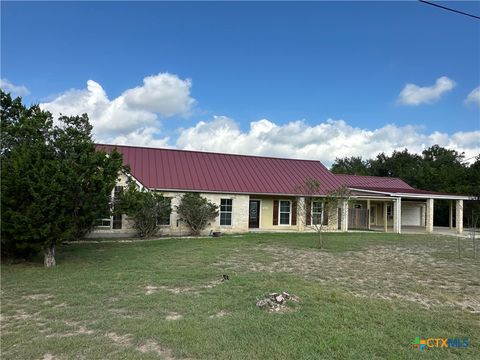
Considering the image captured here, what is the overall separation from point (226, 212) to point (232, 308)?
51.4 ft

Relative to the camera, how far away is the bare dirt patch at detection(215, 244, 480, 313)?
25.0 ft

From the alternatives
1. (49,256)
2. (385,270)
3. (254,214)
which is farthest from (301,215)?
(49,256)

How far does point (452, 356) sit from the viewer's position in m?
4.61

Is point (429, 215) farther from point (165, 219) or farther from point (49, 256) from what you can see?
point (49, 256)

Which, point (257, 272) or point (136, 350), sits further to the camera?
point (257, 272)

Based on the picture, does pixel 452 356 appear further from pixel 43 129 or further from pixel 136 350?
pixel 43 129

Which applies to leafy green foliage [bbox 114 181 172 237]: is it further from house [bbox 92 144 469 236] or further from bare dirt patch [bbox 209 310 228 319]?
bare dirt patch [bbox 209 310 228 319]

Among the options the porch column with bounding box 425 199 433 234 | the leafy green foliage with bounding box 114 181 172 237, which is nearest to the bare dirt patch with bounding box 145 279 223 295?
the leafy green foliage with bounding box 114 181 172 237

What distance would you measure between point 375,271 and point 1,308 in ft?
28.5

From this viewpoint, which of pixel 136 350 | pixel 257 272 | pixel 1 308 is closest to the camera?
pixel 136 350

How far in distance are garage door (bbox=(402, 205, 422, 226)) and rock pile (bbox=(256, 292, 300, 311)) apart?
1170 inches

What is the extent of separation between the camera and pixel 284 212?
24.3m

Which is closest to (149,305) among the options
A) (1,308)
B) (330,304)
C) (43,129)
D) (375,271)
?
(1,308)

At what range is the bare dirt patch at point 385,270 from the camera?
7.62 m
